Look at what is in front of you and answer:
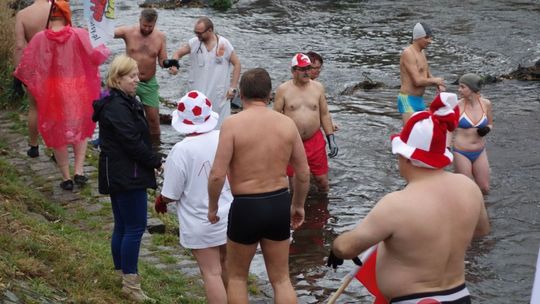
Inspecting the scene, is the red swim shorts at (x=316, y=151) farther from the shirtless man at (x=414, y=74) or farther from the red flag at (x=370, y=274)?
the red flag at (x=370, y=274)

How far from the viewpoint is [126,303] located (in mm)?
6270

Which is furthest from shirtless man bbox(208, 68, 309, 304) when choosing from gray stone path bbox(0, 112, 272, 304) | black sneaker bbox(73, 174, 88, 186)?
black sneaker bbox(73, 174, 88, 186)

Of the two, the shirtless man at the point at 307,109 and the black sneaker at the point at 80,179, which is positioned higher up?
the shirtless man at the point at 307,109

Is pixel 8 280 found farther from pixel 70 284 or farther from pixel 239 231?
pixel 239 231

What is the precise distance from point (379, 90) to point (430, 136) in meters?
11.3

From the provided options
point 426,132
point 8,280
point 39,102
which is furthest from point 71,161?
point 426,132

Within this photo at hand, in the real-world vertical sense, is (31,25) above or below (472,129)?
above

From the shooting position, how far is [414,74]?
34.4 ft

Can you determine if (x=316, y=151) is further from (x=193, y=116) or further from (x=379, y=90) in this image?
(x=379, y=90)

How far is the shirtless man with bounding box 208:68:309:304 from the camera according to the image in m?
5.67

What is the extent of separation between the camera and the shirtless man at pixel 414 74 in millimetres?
10500

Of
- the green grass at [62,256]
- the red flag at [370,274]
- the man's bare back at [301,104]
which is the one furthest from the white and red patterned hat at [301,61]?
the red flag at [370,274]

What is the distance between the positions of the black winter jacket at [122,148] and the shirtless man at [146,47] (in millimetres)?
4887

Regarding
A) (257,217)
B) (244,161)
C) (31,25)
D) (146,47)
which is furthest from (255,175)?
(146,47)
